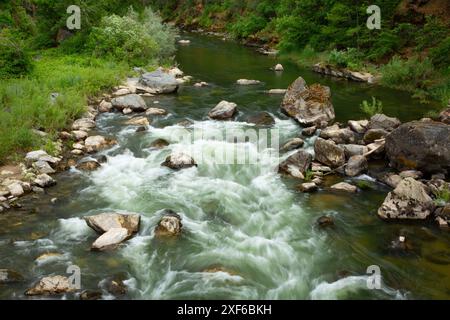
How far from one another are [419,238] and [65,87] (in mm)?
14923

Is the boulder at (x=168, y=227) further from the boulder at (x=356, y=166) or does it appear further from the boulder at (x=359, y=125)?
the boulder at (x=359, y=125)

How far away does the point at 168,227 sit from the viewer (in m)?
9.46

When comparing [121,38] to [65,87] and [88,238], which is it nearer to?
[65,87]

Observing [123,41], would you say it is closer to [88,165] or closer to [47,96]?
[47,96]

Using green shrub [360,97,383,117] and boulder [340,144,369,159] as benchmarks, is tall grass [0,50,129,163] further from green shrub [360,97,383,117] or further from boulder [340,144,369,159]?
green shrub [360,97,383,117]

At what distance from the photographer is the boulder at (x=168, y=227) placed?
370 inches

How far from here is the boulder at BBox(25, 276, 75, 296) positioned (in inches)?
292

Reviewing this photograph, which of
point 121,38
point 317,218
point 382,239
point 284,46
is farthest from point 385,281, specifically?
point 284,46

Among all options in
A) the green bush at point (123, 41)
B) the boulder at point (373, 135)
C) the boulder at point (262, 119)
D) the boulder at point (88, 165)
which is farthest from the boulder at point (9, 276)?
the green bush at point (123, 41)

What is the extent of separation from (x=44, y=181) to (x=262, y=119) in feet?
28.3

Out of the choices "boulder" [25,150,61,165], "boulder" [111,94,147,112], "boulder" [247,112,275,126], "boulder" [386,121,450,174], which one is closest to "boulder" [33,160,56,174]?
"boulder" [25,150,61,165]

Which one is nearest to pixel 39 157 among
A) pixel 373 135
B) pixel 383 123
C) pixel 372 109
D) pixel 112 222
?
pixel 112 222

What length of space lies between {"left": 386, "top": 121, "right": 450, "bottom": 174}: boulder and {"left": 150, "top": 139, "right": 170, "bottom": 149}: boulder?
715cm

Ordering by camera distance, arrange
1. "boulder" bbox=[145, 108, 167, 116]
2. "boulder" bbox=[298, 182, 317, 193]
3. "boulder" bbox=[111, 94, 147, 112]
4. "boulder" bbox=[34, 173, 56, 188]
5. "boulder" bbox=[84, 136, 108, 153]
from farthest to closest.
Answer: "boulder" bbox=[111, 94, 147, 112] → "boulder" bbox=[145, 108, 167, 116] → "boulder" bbox=[84, 136, 108, 153] → "boulder" bbox=[298, 182, 317, 193] → "boulder" bbox=[34, 173, 56, 188]
